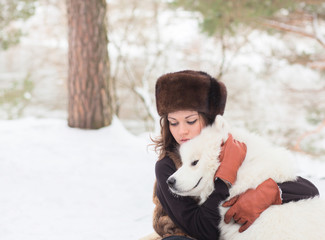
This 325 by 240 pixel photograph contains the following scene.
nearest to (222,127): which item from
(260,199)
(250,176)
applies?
(250,176)

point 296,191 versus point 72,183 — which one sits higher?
point 296,191

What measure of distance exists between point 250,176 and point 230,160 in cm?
14

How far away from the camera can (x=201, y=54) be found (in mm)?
11258

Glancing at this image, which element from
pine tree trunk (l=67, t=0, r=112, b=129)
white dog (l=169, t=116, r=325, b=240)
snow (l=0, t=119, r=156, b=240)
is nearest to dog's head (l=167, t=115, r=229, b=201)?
white dog (l=169, t=116, r=325, b=240)

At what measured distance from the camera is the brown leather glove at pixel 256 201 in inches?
61.8

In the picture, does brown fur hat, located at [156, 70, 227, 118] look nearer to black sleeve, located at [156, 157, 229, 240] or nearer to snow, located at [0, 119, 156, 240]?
black sleeve, located at [156, 157, 229, 240]

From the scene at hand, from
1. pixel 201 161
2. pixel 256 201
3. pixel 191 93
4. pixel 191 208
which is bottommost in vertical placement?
pixel 191 208

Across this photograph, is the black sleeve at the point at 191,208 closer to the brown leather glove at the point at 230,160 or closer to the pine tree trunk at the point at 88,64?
the brown leather glove at the point at 230,160

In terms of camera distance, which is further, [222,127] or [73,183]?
[73,183]

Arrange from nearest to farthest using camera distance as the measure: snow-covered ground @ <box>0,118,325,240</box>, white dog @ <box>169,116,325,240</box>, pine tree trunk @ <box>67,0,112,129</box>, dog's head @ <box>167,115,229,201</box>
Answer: white dog @ <box>169,116,325,240</box> → dog's head @ <box>167,115,229,201</box> → snow-covered ground @ <box>0,118,325,240</box> → pine tree trunk @ <box>67,0,112,129</box>

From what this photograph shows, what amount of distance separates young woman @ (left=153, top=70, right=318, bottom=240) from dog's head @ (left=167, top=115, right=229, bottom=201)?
51 millimetres

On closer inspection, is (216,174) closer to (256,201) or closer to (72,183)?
(256,201)

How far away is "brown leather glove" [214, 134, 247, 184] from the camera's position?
5.33ft

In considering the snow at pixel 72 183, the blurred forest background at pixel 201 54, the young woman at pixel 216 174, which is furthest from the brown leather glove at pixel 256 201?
the blurred forest background at pixel 201 54
